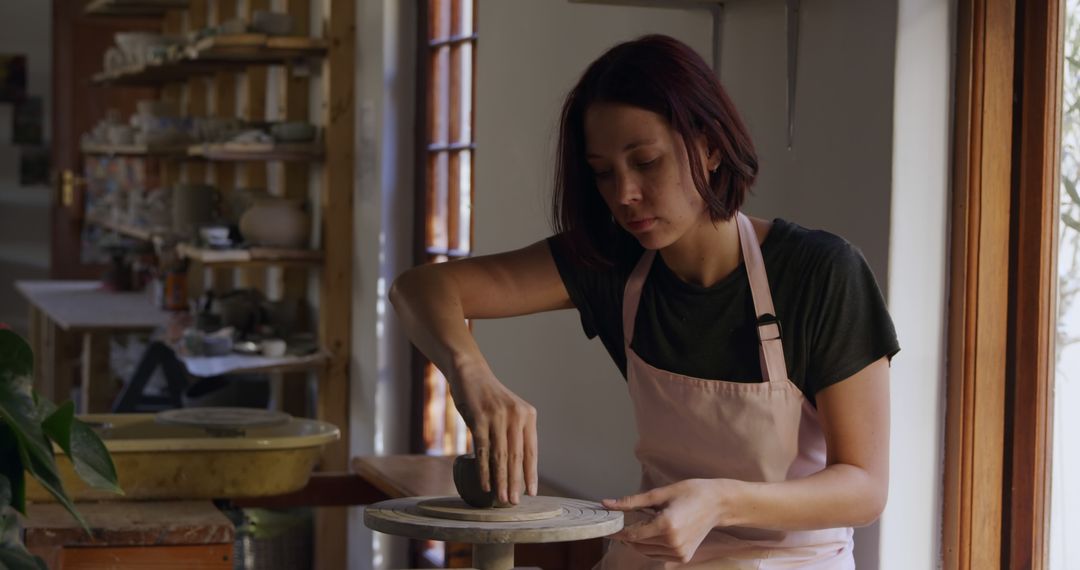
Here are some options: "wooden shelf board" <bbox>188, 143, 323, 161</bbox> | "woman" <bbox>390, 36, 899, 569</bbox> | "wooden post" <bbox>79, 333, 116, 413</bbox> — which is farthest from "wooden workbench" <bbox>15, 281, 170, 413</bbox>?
"woman" <bbox>390, 36, 899, 569</bbox>

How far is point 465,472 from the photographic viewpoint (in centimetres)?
157

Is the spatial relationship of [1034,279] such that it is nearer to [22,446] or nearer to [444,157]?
[22,446]

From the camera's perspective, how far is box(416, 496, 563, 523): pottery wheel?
1.50 meters

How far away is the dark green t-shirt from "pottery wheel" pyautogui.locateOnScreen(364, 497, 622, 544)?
31cm

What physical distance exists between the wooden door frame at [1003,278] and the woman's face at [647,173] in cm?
51

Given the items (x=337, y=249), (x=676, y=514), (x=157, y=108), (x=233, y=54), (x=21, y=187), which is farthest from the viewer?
(x=21, y=187)

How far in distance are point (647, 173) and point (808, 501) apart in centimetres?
46

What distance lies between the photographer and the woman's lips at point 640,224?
1682mm

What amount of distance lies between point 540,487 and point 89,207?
6.13 meters

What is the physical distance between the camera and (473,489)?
156 centimetres

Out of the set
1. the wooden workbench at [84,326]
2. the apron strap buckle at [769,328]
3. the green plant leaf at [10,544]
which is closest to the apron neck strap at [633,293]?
the apron strap buckle at [769,328]

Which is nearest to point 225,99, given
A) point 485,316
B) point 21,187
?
point 21,187

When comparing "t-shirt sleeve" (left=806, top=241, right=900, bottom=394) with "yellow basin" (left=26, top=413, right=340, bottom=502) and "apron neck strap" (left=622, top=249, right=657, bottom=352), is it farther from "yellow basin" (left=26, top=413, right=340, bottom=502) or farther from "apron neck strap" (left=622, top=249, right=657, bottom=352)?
"yellow basin" (left=26, top=413, right=340, bottom=502)

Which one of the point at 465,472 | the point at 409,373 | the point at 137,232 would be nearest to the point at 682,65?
the point at 465,472
